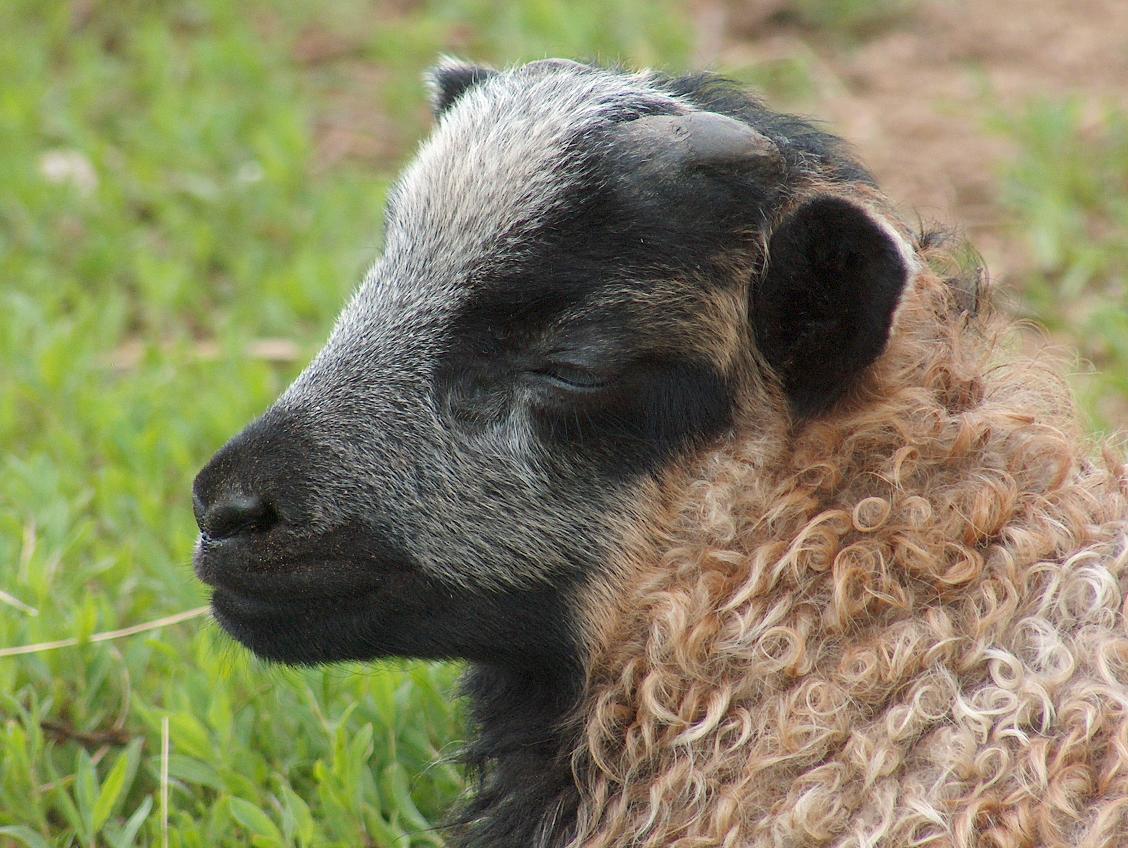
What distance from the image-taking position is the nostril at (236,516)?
327 cm

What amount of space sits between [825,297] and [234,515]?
1389 mm

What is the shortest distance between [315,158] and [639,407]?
4954 mm

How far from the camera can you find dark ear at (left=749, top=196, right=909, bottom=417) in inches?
122

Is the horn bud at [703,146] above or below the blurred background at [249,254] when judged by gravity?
above

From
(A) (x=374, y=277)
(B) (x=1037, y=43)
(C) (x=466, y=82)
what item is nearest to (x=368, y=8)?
(B) (x=1037, y=43)

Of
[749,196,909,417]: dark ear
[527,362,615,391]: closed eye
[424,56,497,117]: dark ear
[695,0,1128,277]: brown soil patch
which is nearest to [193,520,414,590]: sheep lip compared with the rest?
[527,362,615,391]: closed eye

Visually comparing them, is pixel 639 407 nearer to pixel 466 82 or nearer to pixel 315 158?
pixel 466 82

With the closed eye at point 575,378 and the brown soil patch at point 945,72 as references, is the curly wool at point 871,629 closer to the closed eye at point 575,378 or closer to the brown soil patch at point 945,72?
the closed eye at point 575,378

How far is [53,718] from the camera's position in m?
4.16

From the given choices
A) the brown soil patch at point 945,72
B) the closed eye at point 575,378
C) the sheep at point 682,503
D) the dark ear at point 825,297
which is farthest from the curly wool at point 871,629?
the brown soil patch at point 945,72

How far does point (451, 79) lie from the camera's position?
4082 millimetres

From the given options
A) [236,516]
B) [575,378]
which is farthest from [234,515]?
[575,378]

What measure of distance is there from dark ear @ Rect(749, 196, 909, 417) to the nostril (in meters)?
1.17

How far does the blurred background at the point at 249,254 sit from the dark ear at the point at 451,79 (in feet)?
1.21
